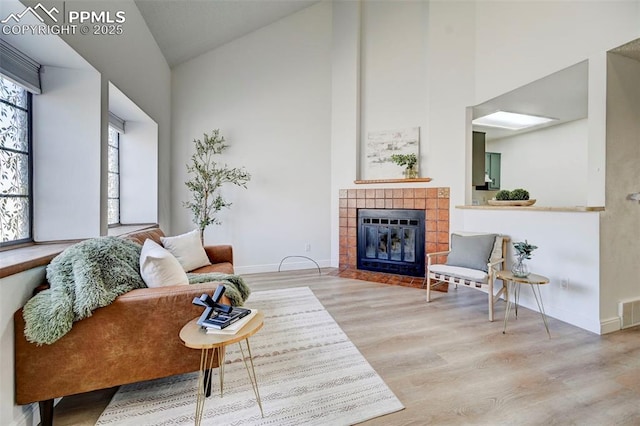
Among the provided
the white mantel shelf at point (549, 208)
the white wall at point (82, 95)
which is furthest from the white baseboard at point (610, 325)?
the white wall at point (82, 95)

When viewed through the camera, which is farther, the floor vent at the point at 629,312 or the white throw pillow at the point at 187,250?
the white throw pillow at the point at 187,250

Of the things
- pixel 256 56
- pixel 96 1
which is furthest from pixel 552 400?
pixel 256 56

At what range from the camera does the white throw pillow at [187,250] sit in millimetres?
2768

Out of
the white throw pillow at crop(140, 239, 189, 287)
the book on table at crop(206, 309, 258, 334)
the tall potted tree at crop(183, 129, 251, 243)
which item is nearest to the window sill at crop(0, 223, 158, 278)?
the white throw pillow at crop(140, 239, 189, 287)

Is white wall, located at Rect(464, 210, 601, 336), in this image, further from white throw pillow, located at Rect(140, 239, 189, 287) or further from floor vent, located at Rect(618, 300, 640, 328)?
white throw pillow, located at Rect(140, 239, 189, 287)

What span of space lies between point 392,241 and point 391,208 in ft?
1.69

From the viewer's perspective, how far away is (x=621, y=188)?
2.54 m

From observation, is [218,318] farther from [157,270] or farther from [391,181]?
[391,181]

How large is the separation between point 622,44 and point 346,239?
3617mm

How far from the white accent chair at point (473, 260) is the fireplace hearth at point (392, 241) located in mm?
867

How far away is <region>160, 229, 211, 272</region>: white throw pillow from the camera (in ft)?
9.08

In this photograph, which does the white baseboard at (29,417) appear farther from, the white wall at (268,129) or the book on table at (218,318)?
the white wall at (268,129)

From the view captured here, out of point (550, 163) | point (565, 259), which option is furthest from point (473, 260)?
point (550, 163)

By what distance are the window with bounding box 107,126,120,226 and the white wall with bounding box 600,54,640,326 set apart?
508 cm
